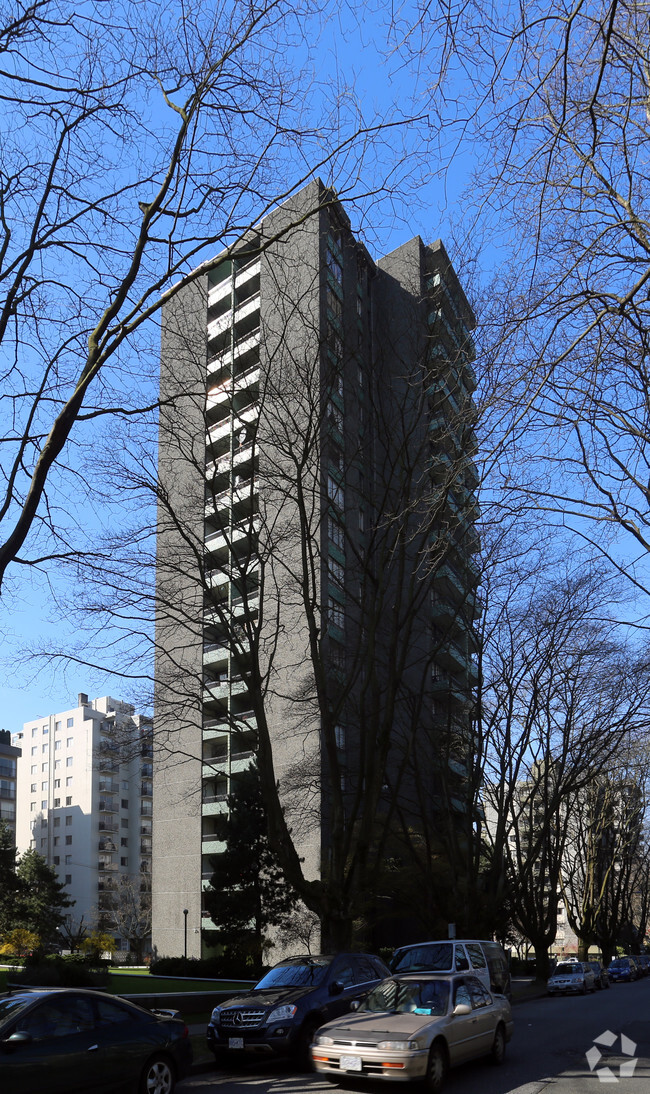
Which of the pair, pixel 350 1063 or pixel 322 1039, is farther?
pixel 322 1039

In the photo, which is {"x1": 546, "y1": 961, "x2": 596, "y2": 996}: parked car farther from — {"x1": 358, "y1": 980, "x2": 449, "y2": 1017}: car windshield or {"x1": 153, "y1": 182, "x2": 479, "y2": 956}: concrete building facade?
{"x1": 358, "y1": 980, "x2": 449, "y2": 1017}: car windshield

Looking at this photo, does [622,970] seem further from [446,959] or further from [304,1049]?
[304,1049]

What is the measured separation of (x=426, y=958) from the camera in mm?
15086

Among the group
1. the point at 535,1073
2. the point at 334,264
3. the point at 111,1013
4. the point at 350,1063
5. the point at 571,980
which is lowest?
the point at 571,980

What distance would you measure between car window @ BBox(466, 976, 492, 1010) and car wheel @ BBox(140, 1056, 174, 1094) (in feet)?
13.1

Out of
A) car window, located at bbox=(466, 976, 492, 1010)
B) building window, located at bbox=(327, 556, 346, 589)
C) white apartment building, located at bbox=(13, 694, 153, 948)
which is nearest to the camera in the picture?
car window, located at bbox=(466, 976, 492, 1010)

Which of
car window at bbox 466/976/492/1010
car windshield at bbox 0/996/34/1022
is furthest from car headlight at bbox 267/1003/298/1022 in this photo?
car windshield at bbox 0/996/34/1022

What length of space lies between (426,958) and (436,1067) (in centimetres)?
459

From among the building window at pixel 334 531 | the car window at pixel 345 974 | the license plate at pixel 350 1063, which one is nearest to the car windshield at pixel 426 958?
the car window at pixel 345 974

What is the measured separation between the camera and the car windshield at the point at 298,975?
1389 cm

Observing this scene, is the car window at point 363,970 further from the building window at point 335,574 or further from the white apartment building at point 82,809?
the white apartment building at point 82,809

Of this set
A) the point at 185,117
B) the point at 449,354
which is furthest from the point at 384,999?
the point at 449,354

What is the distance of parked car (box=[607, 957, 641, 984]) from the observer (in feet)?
178

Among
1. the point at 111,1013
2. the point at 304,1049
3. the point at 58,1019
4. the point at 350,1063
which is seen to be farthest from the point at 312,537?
the point at 58,1019
